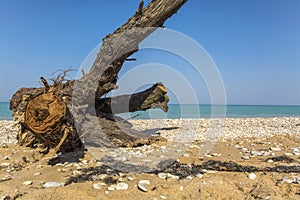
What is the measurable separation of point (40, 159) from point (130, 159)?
2.02 meters

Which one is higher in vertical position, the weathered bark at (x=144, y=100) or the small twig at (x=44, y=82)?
the small twig at (x=44, y=82)

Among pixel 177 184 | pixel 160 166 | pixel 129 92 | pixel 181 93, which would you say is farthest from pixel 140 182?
pixel 129 92

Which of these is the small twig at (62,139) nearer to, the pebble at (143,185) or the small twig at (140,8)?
the pebble at (143,185)

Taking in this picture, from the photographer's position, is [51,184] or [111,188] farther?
[51,184]

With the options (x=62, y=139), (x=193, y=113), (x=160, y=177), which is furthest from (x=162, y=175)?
(x=193, y=113)

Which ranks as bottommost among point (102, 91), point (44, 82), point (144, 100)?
point (144, 100)

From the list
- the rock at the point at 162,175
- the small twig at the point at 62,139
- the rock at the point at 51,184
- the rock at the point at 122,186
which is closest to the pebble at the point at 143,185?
the rock at the point at 122,186

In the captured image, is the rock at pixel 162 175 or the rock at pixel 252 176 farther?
the rock at pixel 162 175

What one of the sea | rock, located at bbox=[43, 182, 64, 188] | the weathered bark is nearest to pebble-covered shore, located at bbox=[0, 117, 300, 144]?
the sea

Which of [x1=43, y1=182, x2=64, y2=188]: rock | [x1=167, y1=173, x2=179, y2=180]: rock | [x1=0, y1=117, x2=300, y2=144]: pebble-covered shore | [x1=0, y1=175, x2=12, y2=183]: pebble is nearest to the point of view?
[x1=43, y1=182, x2=64, y2=188]: rock

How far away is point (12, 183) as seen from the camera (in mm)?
3799

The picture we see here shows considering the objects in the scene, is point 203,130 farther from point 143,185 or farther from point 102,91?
point 143,185

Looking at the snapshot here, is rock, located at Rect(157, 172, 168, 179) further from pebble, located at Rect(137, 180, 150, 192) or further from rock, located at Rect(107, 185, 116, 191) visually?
rock, located at Rect(107, 185, 116, 191)

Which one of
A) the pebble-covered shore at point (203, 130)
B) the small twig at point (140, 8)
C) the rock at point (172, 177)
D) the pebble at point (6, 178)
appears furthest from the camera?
the pebble-covered shore at point (203, 130)
